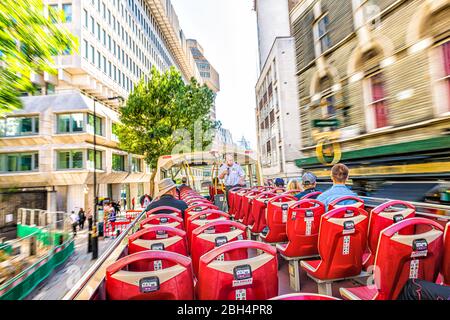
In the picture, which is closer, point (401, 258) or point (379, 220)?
point (401, 258)

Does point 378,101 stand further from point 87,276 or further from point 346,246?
point 87,276

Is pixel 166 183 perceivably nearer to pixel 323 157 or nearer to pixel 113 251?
pixel 113 251

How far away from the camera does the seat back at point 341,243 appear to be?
9.80ft

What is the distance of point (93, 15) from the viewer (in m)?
30.6

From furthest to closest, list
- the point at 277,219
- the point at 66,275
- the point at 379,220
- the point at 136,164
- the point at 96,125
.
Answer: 1. the point at 136,164
2. the point at 96,125
3. the point at 66,275
4. the point at 277,219
5. the point at 379,220

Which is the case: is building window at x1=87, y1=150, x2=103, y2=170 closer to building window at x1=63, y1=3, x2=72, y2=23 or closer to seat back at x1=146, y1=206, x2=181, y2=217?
building window at x1=63, y1=3, x2=72, y2=23

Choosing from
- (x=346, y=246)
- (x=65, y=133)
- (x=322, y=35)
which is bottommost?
(x=346, y=246)

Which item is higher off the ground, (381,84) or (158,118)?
(158,118)

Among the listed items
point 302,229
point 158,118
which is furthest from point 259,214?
point 158,118

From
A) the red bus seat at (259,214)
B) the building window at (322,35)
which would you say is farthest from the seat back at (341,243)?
the building window at (322,35)

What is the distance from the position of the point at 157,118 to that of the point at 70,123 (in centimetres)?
1064

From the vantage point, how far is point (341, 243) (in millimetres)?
3023

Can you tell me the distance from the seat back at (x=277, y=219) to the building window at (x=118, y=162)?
31.5 m

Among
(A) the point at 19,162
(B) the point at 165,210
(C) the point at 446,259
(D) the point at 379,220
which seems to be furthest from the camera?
(A) the point at 19,162
